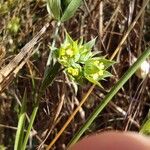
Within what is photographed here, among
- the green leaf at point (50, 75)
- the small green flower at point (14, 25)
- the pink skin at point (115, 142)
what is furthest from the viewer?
the small green flower at point (14, 25)

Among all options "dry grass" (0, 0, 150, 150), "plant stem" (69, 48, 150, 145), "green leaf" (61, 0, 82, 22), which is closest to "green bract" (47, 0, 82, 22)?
"green leaf" (61, 0, 82, 22)

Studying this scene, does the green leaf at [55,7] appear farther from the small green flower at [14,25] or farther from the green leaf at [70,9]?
the small green flower at [14,25]

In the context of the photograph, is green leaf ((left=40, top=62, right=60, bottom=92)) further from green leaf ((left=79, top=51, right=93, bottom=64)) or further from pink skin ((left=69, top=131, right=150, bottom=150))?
pink skin ((left=69, top=131, right=150, bottom=150))

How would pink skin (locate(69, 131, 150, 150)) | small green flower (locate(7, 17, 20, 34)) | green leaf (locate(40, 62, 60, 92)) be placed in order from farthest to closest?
small green flower (locate(7, 17, 20, 34)) < green leaf (locate(40, 62, 60, 92)) < pink skin (locate(69, 131, 150, 150))

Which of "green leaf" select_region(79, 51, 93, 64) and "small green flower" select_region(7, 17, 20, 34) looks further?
"small green flower" select_region(7, 17, 20, 34)

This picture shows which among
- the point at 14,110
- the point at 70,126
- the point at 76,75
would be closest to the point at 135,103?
the point at 70,126

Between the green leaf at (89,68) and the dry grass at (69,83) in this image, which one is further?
the dry grass at (69,83)

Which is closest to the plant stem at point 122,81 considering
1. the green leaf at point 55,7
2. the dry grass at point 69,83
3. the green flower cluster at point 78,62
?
the green flower cluster at point 78,62
